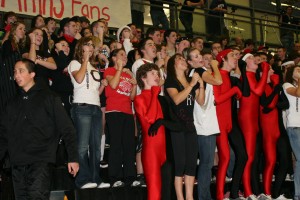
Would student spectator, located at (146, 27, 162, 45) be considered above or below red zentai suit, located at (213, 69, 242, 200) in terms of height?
above

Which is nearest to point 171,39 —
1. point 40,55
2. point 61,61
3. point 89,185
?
point 61,61

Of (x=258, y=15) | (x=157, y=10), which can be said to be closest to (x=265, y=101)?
(x=157, y=10)

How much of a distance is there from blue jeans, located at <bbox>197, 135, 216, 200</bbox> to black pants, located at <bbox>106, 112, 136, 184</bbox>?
30.8 inches

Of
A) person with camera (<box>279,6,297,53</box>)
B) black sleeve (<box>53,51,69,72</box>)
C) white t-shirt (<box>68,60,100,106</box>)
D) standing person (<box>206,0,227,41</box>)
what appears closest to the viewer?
white t-shirt (<box>68,60,100,106</box>)

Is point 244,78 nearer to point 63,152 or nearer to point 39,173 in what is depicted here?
point 63,152

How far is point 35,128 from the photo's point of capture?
4.90 m

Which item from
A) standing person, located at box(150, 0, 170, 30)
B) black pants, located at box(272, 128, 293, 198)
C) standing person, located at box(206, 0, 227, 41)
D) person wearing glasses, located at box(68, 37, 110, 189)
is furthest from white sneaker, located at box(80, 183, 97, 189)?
standing person, located at box(206, 0, 227, 41)

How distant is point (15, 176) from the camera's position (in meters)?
4.82

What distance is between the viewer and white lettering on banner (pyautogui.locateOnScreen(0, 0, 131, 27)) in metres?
9.56

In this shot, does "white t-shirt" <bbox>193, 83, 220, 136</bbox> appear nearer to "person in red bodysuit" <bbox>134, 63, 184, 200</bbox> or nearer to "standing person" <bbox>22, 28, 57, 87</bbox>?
"person in red bodysuit" <bbox>134, 63, 184, 200</bbox>

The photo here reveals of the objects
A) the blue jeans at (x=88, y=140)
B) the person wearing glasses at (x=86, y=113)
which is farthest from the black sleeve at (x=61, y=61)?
the blue jeans at (x=88, y=140)

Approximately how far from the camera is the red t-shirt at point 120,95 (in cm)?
671

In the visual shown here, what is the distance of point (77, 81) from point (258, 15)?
34.2 ft

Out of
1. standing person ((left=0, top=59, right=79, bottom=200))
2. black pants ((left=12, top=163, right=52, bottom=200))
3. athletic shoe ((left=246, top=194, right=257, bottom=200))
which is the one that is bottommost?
athletic shoe ((left=246, top=194, right=257, bottom=200))
